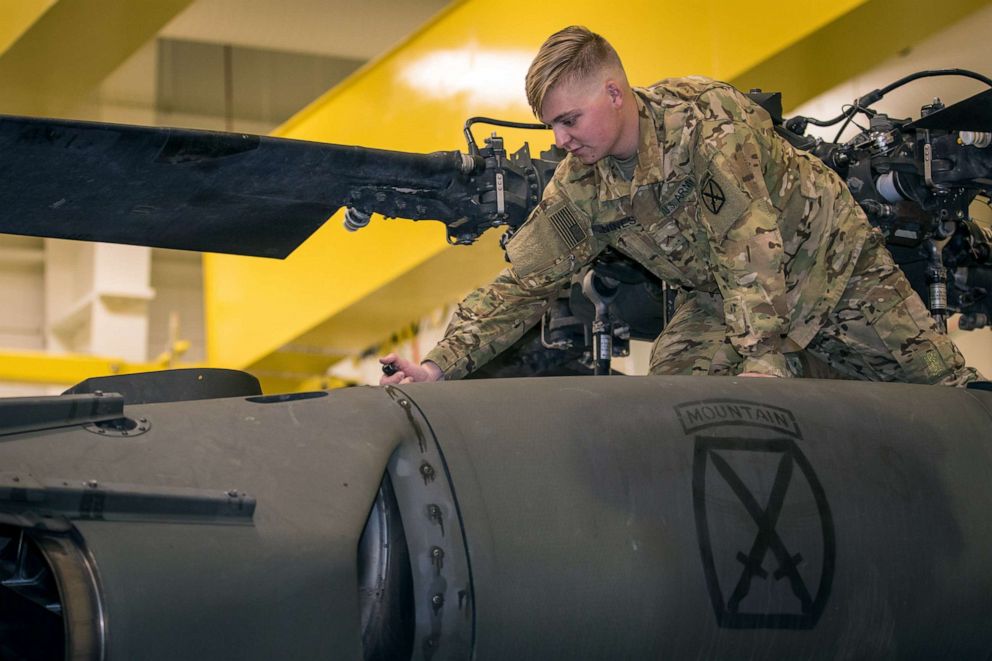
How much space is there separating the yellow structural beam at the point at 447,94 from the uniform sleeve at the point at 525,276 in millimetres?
2124

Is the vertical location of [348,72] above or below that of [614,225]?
above

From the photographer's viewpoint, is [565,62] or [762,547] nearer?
[762,547]

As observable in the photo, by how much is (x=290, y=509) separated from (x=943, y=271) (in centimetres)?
305

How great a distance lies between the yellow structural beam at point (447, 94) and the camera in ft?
19.2

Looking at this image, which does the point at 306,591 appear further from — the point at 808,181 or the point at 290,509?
the point at 808,181

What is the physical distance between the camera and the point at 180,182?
3.60 meters

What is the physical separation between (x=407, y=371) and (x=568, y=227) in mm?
649

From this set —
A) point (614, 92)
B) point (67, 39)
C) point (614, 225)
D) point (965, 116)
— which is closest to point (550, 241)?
point (614, 225)

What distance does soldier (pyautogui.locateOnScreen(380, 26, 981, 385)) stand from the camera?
3.51 meters

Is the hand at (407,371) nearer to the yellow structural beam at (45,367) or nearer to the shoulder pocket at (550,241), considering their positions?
the shoulder pocket at (550,241)

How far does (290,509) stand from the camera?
7.40 ft

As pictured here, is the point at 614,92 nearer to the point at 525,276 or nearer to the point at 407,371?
the point at 525,276

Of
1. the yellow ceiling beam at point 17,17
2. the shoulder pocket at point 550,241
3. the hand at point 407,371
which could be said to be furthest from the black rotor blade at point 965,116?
the yellow ceiling beam at point 17,17

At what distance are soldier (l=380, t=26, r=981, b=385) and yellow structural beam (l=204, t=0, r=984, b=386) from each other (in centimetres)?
188
